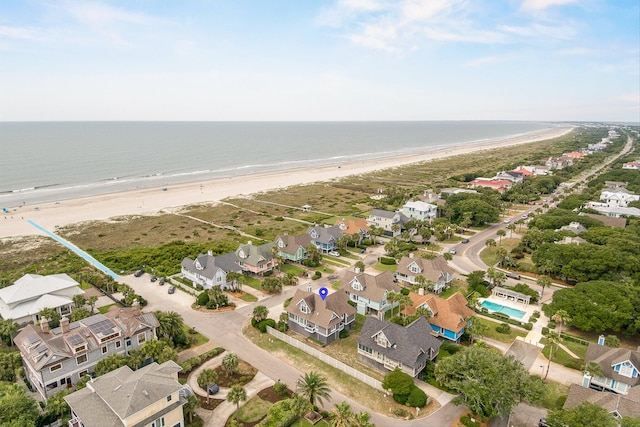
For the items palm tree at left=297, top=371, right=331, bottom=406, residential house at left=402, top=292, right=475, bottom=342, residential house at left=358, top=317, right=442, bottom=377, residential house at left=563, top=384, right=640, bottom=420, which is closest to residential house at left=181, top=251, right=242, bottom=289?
residential house at left=358, top=317, right=442, bottom=377

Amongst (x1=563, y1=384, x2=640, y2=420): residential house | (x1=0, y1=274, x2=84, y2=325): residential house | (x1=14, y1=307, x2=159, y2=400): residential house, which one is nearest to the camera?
(x1=563, y1=384, x2=640, y2=420): residential house

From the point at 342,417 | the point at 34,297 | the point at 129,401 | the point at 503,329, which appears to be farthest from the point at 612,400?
the point at 34,297

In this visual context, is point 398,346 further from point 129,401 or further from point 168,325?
point 168,325

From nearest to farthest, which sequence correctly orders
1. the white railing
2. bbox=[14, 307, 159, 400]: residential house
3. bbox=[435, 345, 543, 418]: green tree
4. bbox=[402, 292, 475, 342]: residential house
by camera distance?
1. bbox=[435, 345, 543, 418]: green tree
2. bbox=[14, 307, 159, 400]: residential house
3. the white railing
4. bbox=[402, 292, 475, 342]: residential house

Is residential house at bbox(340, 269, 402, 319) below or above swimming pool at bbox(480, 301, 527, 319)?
above

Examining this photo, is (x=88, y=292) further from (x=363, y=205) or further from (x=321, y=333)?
(x=363, y=205)

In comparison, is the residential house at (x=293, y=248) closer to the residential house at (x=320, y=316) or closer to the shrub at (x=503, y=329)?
the residential house at (x=320, y=316)

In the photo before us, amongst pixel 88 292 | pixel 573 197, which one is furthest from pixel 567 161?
pixel 88 292

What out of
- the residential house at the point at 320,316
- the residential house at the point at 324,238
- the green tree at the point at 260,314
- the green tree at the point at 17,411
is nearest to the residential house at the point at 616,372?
the residential house at the point at 320,316

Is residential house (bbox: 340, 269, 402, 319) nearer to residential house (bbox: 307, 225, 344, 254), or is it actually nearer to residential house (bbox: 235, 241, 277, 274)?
residential house (bbox: 235, 241, 277, 274)
